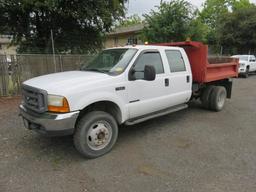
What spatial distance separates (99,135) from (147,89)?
136 centimetres

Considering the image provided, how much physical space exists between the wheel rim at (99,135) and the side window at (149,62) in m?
1.16

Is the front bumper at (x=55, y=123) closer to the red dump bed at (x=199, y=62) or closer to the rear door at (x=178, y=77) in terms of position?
the rear door at (x=178, y=77)

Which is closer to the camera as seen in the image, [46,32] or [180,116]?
[180,116]

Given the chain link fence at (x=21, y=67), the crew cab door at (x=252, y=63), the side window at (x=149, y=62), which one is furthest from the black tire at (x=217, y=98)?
the crew cab door at (x=252, y=63)

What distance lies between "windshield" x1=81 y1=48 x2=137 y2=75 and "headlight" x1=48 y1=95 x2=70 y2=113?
1.10 metres

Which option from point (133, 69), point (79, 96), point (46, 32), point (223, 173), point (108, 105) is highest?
point (46, 32)

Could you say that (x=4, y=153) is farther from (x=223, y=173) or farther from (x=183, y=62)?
(x=183, y=62)

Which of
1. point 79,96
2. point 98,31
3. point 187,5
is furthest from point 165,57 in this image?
point 187,5

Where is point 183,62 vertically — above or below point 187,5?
A: below

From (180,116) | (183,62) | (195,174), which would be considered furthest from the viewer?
(180,116)

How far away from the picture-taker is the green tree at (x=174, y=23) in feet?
49.6

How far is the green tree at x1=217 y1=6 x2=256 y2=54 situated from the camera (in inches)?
981

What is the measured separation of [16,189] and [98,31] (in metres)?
12.3

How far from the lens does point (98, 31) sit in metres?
14.1
